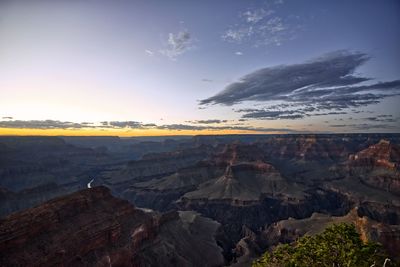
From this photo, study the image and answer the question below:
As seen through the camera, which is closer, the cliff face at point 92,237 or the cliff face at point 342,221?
the cliff face at point 92,237

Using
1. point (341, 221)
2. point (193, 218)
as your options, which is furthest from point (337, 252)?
point (193, 218)

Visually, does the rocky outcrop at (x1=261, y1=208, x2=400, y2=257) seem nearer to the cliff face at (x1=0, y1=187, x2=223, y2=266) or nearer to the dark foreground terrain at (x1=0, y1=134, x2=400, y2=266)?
the dark foreground terrain at (x1=0, y1=134, x2=400, y2=266)

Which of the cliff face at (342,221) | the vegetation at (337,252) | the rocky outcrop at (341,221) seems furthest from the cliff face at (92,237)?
the vegetation at (337,252)

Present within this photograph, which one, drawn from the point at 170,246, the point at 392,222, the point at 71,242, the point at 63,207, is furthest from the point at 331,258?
the point at 392,222

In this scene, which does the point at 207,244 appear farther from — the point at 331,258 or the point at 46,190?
the point at 46,190

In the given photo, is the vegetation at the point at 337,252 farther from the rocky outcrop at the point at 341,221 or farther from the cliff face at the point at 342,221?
the rocky outcrop at the point at 341,221
